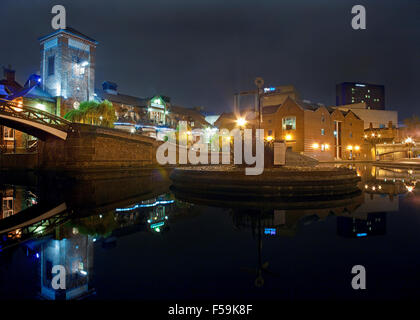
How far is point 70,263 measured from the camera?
434cm

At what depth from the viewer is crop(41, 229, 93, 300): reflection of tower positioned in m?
3.44

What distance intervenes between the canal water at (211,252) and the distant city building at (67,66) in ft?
127

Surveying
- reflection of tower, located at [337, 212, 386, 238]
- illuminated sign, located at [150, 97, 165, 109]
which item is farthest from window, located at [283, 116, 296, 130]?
reflection of tower, located at [337, 212, 386, 238]

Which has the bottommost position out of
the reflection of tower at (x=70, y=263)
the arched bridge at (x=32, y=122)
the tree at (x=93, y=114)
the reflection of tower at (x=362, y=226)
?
the reflection of tower at (x=70, y=263)

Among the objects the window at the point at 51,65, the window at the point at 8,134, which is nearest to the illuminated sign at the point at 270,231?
the window at the point at 8,134

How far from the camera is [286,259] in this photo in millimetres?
4465

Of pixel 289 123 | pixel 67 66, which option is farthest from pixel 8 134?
pixel 289 123

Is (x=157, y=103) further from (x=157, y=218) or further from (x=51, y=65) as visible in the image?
(x=157, y=218)

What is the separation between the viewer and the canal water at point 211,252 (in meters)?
3.45

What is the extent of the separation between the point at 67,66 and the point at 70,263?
45.7 m

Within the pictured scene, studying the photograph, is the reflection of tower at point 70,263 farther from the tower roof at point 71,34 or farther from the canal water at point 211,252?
the tower roof at point 71,34
